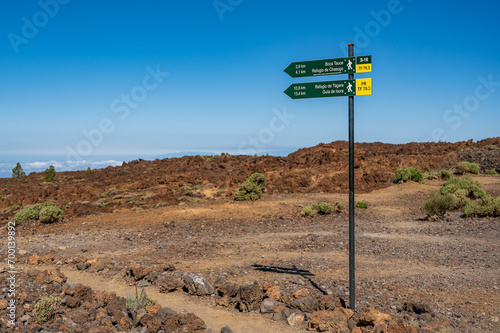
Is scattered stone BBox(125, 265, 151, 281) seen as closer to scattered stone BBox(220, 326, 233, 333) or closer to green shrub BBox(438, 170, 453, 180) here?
scattered stone BBox(220, 326, 233, 333)

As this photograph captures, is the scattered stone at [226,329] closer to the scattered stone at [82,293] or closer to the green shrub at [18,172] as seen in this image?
the scattered stone at [82,293]

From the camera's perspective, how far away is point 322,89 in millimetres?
5602

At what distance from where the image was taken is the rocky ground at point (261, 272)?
5605 mm

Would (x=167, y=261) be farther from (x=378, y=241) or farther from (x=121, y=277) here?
(x=378, y=241)

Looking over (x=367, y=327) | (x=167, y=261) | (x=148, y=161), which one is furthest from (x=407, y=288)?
(x=148, y=161)

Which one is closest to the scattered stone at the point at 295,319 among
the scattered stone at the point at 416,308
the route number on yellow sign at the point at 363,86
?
the scattered stone at the point at 416,308

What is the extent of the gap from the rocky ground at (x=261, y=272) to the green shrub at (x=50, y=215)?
47 centimetres

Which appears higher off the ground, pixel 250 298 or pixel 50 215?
pixel 50 215

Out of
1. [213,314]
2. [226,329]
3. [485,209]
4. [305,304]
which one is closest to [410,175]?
[485,209]

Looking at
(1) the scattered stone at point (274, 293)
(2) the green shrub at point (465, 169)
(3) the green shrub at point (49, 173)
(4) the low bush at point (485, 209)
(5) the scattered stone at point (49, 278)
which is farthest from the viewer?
(3) the green shrub at point (49, 173)

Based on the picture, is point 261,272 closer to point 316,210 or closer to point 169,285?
point 169,285

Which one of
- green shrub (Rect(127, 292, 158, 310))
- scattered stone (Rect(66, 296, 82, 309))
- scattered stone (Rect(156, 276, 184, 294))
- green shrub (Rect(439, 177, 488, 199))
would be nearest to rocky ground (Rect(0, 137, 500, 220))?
green shrub (Rect(439, 177, 488, 199))

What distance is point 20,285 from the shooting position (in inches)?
282

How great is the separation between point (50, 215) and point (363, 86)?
16033mm
